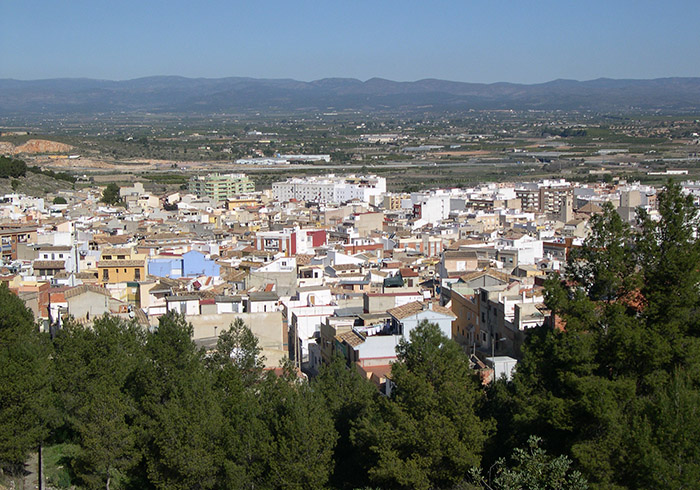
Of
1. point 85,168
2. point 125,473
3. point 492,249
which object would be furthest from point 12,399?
point 85,168

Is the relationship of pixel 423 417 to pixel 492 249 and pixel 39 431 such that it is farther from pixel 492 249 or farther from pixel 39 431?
pixel 492 249

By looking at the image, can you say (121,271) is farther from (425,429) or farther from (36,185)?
(36,185)

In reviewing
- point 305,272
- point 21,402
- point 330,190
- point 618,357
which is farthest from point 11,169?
point 618,357

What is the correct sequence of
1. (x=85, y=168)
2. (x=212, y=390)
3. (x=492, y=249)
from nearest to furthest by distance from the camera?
1. (x=212, y=390)
2. (x=492, y=249)
3. (x=85, y=168)

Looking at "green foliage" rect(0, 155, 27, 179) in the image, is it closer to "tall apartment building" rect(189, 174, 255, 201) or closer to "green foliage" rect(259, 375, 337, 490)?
"tall apartment building" rect(189, 174, 255, 201)

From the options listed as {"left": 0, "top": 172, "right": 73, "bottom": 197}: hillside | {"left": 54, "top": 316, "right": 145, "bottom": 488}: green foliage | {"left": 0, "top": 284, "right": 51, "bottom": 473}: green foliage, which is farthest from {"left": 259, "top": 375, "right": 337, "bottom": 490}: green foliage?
{"left": 0, "top": 172, "right": 73, "bottom": 197}: hillside

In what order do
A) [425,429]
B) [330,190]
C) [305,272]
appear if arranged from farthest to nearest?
[330,190] < [305,272] < [425,429]
